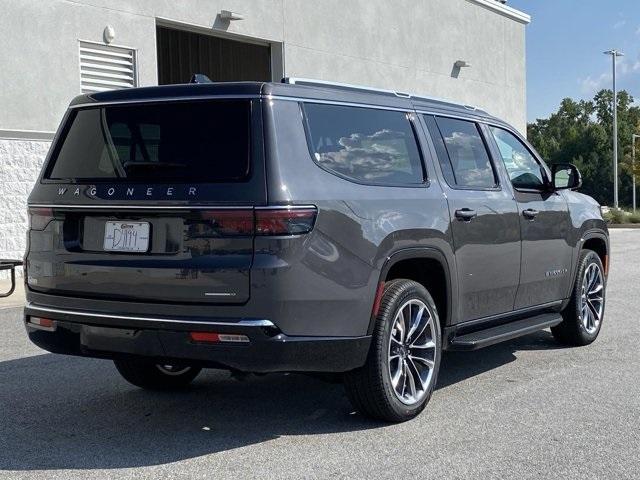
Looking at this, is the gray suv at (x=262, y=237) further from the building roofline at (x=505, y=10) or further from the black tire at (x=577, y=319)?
the building roofline at (x=505, y=10)

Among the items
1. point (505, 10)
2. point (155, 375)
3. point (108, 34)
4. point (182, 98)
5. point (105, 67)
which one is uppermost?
point (505, 10)

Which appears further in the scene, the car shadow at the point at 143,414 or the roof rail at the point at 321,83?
the roof rail at the point at 321,83

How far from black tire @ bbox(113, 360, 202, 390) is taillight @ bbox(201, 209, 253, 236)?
5.69 feet

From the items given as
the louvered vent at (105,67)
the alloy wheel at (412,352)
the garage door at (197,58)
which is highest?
the garage door at (197,58)

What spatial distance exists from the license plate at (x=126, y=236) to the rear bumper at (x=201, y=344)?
0.36 metres

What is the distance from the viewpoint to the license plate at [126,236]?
4.59 m

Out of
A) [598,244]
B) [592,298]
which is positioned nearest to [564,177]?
[598,244]

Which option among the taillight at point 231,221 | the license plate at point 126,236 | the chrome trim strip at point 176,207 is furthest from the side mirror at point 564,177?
the license plate at point 126,236

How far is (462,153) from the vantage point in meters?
6.07

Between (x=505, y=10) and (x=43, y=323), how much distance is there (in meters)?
24.4

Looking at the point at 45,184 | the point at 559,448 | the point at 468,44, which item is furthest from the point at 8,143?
the point at 468,44

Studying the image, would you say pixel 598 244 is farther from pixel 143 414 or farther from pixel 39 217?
pixel 39 217

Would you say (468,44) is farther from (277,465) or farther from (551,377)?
(277,465)

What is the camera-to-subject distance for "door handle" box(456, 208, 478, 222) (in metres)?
5.65
